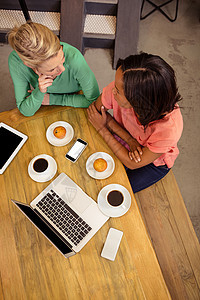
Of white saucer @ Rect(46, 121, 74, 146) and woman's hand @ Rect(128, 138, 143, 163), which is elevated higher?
white saucer @ Rect(46, 121, 74, 146)

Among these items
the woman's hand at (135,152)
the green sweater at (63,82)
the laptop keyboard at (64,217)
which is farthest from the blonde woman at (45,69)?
the laptop keyboard at (64,217)

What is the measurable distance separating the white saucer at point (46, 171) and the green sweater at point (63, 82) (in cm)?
26

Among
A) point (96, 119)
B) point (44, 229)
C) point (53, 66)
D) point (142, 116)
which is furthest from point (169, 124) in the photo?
point (44, 229)

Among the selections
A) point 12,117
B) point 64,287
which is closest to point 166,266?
point 64,287

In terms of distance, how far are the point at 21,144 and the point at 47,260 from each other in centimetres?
59

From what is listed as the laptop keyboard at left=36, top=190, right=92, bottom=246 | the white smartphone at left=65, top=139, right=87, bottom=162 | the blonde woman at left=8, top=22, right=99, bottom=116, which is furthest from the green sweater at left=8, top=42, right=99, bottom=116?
the laptop keyboard at left=36, top=190, right=92, bottom=246

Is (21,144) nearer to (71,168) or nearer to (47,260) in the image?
(71,168)

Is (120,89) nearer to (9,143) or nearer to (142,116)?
(142,116)

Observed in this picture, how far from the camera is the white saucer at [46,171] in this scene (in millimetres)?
1204

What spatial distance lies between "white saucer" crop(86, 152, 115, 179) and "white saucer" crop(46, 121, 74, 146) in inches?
6.3

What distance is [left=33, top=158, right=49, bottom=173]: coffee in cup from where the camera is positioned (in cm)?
121

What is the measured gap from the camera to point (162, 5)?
2.54 meters

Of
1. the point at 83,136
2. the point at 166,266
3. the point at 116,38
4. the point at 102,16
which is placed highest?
the point at 102,16

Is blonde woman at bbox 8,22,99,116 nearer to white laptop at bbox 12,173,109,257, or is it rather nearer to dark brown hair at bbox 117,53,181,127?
dark brown hair at bbox 117,53,181,127
